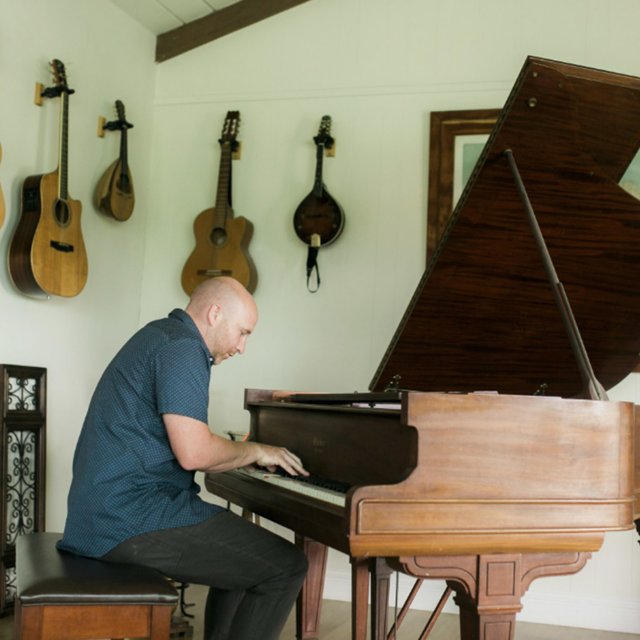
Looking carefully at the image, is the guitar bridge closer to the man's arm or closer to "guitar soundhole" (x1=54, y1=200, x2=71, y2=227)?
"guitar soundhole" (x1=54, y1=200, x2=71, y2=227)

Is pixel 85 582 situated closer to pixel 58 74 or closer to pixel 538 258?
pixel 538 258

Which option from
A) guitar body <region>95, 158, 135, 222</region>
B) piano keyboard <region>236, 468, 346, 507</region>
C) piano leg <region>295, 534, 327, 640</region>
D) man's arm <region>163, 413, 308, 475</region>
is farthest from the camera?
guitar body <region>95, 158, 135, 222</region>

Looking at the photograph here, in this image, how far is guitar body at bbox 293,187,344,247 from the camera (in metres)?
4.48

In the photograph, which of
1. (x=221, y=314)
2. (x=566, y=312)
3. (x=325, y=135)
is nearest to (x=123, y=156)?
(x=325, y=135)

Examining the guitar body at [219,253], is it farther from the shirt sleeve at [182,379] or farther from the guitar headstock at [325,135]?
the shirt sleeve at [182,379]

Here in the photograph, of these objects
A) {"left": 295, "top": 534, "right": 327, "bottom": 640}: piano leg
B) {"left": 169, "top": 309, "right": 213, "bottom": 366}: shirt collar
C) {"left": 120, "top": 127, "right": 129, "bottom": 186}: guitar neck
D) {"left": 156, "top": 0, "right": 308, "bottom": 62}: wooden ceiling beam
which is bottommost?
{"left": 295, "top": 534, "right": 327, "bottom": 640}: piano leg

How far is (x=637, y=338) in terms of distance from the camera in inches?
129

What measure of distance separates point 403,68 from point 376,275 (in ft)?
3.40

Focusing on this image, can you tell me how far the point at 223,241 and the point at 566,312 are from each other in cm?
254

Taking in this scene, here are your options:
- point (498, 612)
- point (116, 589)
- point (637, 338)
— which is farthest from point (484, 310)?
point (116, 589)

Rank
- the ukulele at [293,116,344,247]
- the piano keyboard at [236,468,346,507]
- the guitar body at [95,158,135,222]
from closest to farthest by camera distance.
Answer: the piano keyboard at [236,468,346,507] → the guitar body at [95,158,135,222] → the ukulele at [293,116,344,247]

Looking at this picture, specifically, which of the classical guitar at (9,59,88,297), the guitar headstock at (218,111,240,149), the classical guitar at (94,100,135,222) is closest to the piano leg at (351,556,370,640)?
the classical guitar at (9,59,88,297)

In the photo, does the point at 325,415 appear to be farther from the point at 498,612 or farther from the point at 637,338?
the point at 637,338

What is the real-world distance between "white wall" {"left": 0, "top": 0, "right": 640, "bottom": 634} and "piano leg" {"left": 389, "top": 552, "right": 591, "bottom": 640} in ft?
7.34
